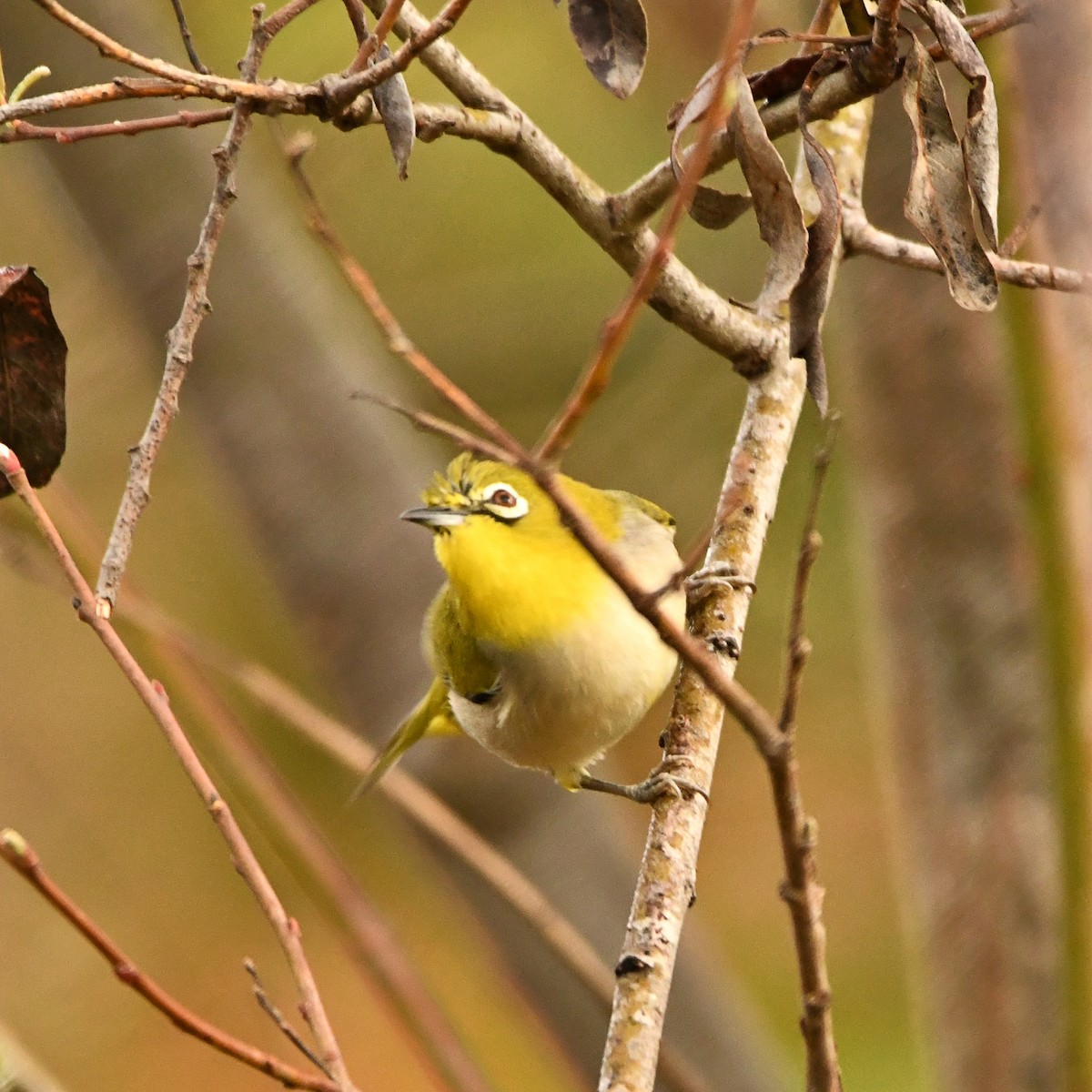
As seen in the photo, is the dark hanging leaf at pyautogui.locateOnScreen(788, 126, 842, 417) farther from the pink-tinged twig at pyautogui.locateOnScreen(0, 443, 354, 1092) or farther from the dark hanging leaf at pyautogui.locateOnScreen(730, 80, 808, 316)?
the pink-tinged twig at pyautogui.locateOnScreen(0, 443, 354, 1092)

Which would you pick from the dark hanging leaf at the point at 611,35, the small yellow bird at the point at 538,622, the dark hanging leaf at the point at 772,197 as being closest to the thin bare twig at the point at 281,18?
the dark hanging leaf at the point at 611,35

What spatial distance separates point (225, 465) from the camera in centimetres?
448

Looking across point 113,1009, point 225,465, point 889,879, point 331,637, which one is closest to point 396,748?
point 331,637

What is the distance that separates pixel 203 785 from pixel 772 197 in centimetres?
97

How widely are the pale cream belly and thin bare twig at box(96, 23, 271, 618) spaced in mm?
1517

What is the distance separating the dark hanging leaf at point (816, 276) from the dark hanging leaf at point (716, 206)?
32 centimetres

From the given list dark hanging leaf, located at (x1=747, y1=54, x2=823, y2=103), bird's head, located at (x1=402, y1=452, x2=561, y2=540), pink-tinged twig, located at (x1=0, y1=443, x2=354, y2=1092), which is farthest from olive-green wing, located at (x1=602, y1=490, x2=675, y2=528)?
pink-tinged twig, located at (x1=0, y1=443, x2=354, y2=1092)

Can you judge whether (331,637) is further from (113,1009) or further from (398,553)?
(113,1009)

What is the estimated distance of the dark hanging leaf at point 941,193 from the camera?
1722 millimetres

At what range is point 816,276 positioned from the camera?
5.87 feet

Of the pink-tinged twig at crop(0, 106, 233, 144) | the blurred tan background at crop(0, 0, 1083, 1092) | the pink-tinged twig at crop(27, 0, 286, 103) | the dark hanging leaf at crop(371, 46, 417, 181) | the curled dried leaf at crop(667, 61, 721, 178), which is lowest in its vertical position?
the blurred tan background at crop(0, 0, 1083, 1092)

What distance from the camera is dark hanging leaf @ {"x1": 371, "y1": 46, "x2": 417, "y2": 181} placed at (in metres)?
1.74

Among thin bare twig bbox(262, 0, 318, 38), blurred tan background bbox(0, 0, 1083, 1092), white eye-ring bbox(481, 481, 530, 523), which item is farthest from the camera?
blurred tan background bbox(0, 0, 1083, 1092)

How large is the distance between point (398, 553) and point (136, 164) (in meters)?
1.48
